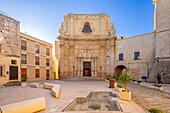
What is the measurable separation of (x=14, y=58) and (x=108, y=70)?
1691 cm

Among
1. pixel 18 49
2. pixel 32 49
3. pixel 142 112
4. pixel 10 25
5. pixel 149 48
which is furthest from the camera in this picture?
pixel 32 49

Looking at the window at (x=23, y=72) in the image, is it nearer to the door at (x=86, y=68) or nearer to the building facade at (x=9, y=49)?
the building facade at (x=9, y=49)

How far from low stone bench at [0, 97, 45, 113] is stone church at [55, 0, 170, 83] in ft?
65.0

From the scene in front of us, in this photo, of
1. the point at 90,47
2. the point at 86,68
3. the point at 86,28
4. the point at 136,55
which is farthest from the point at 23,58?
the point at 136,55

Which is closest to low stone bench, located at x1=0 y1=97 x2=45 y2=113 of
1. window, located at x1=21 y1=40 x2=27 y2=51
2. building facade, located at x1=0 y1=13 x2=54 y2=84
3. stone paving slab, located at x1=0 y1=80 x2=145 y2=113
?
stone paving slab, located at x1=0 y1=80 x2=145 y2=113

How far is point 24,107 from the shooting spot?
4973 mm

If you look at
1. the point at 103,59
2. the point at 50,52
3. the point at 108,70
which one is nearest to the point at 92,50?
the point at 103,59

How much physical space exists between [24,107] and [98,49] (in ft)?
78.0

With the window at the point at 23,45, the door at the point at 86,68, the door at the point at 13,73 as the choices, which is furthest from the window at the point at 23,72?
the door at the point at 86,68

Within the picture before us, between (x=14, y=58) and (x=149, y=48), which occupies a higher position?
(x=149, y=48)

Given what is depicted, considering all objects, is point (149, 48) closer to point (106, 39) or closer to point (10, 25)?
point (106, 39)

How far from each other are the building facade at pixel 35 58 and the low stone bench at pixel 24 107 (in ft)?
54.7

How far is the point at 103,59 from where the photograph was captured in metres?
27.4

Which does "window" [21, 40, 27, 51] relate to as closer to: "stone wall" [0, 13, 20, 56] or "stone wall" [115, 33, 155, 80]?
"stone wall" [0, 13, 20, 56]
